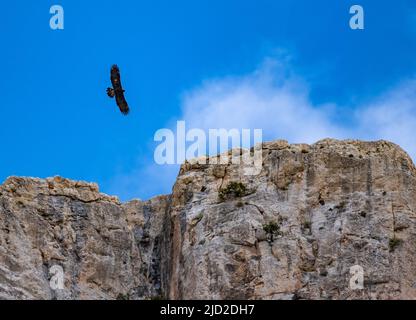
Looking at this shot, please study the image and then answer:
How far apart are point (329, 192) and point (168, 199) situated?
9265 mm

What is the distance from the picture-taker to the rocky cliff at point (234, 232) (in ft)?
354

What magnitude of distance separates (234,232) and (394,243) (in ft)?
25.8

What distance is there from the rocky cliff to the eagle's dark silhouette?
15.8 feet

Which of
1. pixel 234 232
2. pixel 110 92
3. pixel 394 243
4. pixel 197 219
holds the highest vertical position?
pixel 110 92

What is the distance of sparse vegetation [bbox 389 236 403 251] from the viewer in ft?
356

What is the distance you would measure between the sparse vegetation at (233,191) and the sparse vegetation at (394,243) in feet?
27.0

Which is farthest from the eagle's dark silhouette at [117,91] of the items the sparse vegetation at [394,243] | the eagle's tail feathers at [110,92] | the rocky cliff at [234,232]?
the sparse vegetation at [394,243]

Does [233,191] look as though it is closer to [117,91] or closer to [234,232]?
[234,232]

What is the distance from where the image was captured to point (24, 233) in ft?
367

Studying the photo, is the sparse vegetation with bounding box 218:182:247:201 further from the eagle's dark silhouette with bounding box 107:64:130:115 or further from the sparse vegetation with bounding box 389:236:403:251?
the sparse vegetation with bounding box 389:236:403:251

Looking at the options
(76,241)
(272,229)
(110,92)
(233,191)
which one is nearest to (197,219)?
(233,191)

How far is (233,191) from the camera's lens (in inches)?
4429
